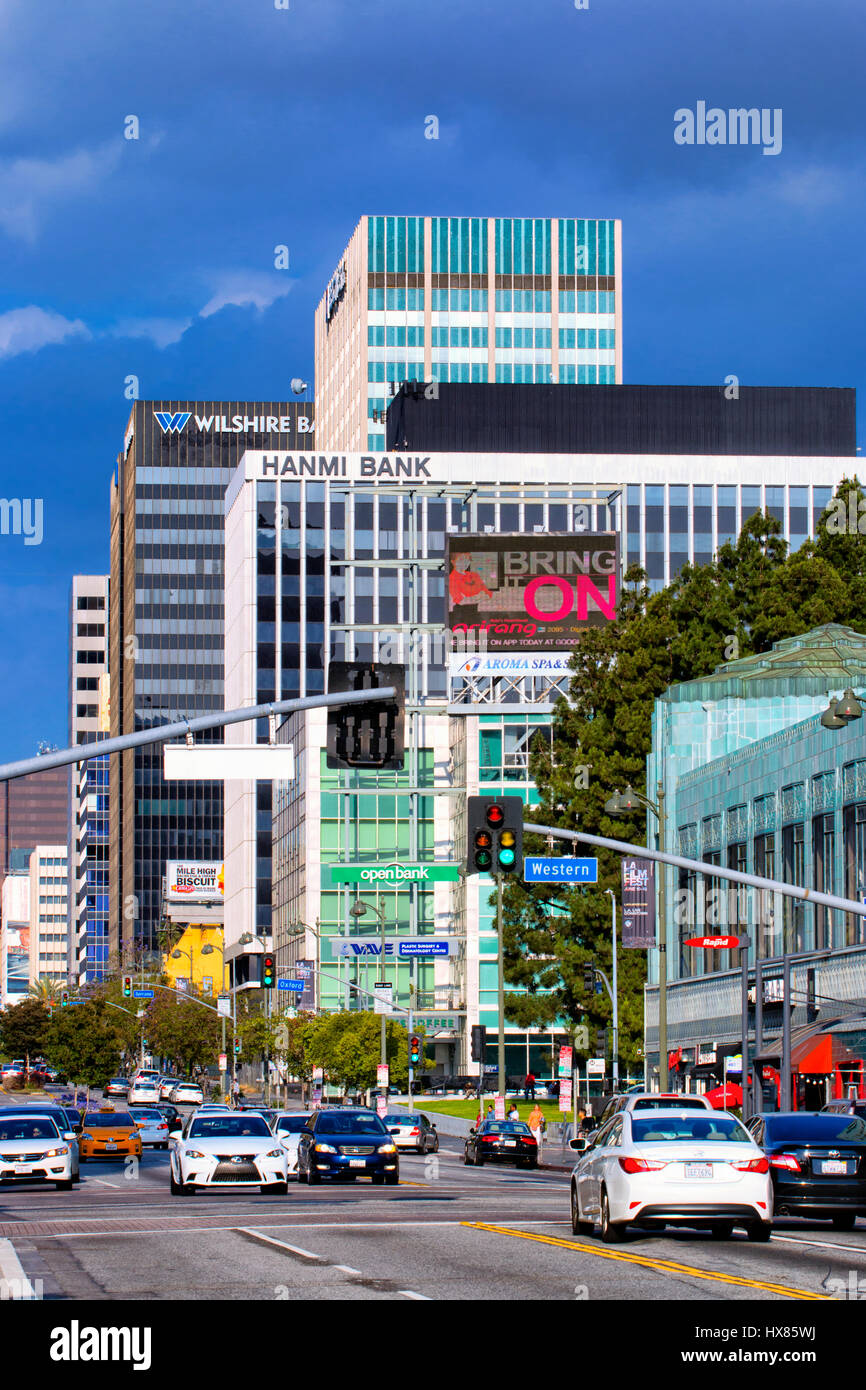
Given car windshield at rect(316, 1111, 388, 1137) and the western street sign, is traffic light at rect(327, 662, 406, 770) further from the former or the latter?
the western street sign

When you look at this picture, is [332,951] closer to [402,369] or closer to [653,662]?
[653,662]

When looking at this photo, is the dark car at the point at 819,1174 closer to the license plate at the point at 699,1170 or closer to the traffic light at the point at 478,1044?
the license plate at the point at 699,1170

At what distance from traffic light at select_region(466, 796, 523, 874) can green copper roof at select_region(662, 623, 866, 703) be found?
103ft

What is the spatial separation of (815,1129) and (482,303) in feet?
480

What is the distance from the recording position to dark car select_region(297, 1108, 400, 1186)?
36719mm

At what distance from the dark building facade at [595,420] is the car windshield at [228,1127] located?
11339cm

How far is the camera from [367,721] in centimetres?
2466

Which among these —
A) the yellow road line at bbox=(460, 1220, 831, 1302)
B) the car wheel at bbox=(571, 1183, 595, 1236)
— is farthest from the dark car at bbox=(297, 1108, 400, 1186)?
the car wheel at bbox=(571, 1183, 595, 1236)

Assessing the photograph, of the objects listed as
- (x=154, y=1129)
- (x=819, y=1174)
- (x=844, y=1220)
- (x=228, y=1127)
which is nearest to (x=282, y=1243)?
(x=819, y=1174)

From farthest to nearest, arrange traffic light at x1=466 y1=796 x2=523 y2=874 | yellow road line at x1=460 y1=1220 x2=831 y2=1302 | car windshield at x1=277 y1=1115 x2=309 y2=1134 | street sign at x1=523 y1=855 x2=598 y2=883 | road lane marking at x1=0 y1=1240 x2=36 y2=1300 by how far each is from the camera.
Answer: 1. street sign at x1=523 y1=855 x2=598 y2=883
2. car windshield at x1=277 y1=1115 x2=309 y2=1134
3. traffic light at x1=466 y1=796 x2=523 y2=874
4. yellow road line at x1=460 y1=1220 x2=831 y2=1302
5. road lane marking at x1=0 y1=1240 x2=36 y2=1300

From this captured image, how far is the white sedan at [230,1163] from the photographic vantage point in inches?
1273

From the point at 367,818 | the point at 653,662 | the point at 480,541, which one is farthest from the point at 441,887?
the point at 653,662

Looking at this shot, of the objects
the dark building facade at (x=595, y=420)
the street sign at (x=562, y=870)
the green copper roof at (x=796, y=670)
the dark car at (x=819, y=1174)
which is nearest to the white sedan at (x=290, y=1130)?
the street sign at (x=562, y=870)

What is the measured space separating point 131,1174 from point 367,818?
72345 mm
